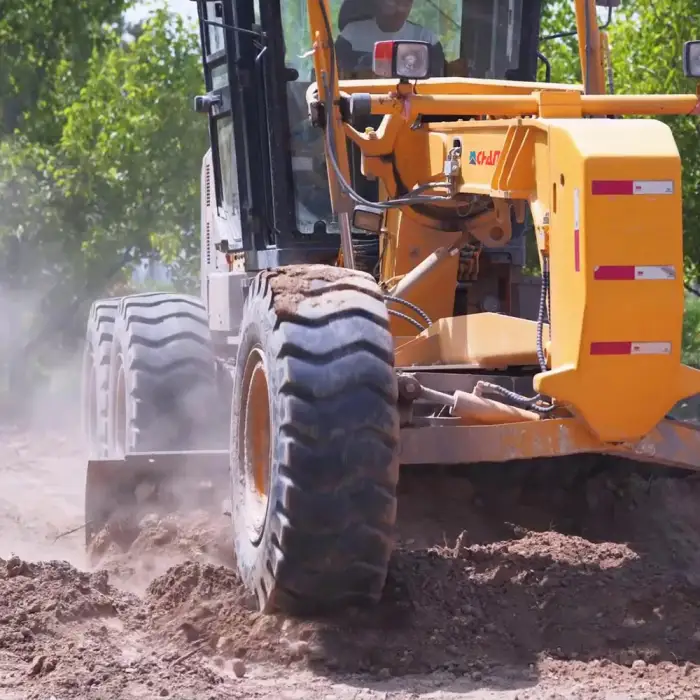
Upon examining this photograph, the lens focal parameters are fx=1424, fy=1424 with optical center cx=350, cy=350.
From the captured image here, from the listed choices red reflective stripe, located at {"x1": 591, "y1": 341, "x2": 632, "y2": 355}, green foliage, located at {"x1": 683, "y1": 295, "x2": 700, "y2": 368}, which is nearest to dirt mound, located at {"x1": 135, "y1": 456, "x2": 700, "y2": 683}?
red reflective stripe, located at {"x1": 591, "y1": 341, "x2": 632, "y2": 355}

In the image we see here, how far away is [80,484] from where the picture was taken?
1006 centimetres

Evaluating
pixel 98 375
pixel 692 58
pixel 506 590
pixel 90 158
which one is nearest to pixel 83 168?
pixel 90 158

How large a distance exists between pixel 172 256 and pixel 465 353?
1084cm

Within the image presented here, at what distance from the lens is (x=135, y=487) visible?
267 inches

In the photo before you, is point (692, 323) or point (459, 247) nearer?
point (459, 247)

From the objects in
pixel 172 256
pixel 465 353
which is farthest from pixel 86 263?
pixel 465 353

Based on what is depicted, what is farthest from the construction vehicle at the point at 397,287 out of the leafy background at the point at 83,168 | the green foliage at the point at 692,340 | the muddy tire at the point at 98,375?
the leafy background at the point at 83,168

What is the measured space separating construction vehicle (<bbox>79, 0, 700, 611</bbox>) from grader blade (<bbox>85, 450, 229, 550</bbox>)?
1 cm

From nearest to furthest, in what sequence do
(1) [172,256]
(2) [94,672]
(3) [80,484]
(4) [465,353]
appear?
1. (2) [94,672]
2. (4) [465,353]
3. (3) [80,484]
4. (1) [172,256]

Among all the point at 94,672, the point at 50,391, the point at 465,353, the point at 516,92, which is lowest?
the point at 50,391

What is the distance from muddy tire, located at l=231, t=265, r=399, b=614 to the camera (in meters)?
4.79

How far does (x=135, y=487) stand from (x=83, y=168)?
1039 cm

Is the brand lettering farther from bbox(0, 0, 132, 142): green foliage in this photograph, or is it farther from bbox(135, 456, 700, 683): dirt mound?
bbox(0, 0, 132, 142): green foliage

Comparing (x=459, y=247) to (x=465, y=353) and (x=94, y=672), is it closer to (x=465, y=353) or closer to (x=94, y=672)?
(x=465, y=353)
